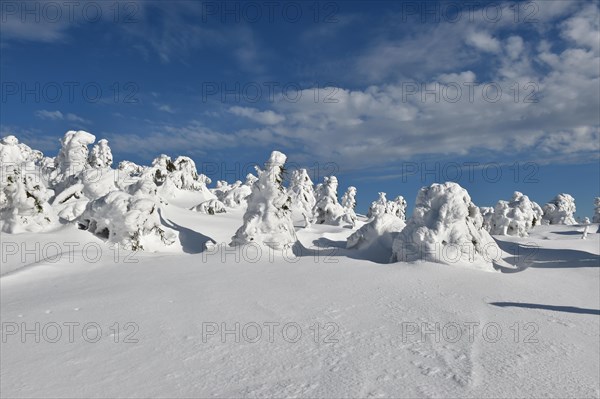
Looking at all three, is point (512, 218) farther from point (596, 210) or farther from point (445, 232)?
point (596, 210)

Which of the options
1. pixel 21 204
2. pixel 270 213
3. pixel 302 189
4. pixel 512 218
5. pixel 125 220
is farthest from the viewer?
pixel 302 189

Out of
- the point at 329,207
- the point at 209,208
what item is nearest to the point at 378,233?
the point at 209,208

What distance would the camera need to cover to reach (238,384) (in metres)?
4.55

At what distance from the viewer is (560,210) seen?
51.1 m

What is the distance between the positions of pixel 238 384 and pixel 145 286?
6.06m

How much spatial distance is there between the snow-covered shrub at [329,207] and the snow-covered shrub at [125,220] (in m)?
25.8

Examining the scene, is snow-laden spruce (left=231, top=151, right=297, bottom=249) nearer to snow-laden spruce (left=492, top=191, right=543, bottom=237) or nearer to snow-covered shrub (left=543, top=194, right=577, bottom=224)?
snow-laden spruce (left=492, top=191, right=543, bottom=237)

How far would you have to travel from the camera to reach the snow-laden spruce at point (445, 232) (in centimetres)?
1275

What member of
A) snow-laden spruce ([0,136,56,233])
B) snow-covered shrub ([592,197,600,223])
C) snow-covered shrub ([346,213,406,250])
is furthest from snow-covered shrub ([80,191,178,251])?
snow-covered shrub ([592,197,600,223])

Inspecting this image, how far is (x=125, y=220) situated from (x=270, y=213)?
646 cm

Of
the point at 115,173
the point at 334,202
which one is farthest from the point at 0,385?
the point at 334,202

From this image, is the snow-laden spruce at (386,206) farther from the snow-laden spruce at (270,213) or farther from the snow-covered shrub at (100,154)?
the snow-covered shrub at (100,154)

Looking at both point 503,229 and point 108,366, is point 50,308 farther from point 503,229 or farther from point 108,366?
point 503,229

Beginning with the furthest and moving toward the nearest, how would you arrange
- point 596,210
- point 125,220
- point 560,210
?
point 596,210 < point 560,210 < point 125,220
